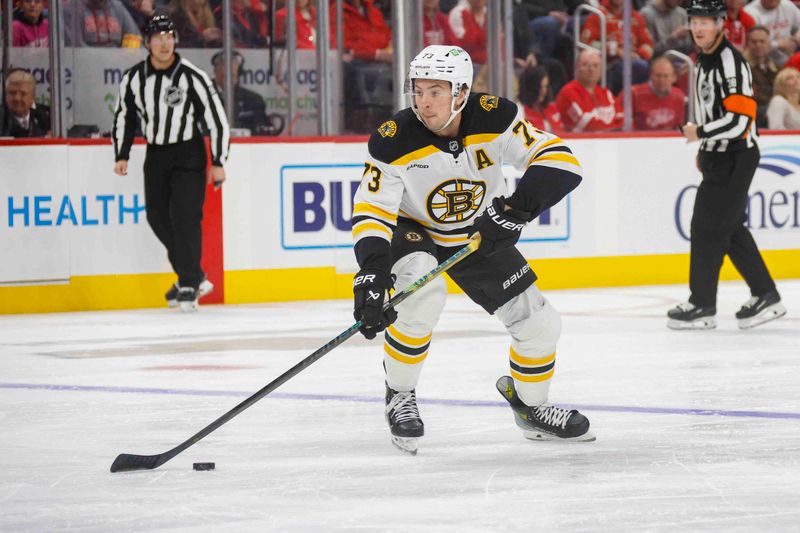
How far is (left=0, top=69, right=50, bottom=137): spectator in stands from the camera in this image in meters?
7.14

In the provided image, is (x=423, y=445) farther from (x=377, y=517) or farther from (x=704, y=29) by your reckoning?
(x=704, y=29)

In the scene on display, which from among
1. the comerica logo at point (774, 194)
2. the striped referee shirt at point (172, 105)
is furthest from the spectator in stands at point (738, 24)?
the striped referee shirt at point (172, 105)

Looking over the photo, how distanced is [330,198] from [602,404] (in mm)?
3751

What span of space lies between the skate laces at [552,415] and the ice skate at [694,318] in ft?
8.59

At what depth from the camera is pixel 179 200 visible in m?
7.08

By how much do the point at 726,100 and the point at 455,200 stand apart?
108 inches

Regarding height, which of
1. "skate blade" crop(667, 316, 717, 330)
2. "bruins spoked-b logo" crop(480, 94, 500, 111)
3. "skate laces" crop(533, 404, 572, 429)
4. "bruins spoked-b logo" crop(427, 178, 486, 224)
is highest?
"bruins spoked-b logo" crop(480, 94, 500, 111)

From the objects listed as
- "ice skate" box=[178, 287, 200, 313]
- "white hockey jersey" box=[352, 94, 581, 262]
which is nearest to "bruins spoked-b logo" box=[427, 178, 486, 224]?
"white hockey jersey" box=[352, 94, 581, 262]

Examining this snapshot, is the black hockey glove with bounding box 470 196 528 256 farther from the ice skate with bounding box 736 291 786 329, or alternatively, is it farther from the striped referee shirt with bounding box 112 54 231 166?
the striped referee shirt with bounding box 112 54 231 166

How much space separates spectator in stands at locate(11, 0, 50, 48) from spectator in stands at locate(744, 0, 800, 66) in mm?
4771

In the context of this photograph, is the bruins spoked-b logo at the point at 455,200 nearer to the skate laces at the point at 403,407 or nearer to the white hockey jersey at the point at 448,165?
the white hockey jersey at the point at 448,165

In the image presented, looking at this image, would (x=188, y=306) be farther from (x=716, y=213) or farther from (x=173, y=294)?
(x=716, y=213)

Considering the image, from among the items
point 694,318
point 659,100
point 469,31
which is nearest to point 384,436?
point 694,318

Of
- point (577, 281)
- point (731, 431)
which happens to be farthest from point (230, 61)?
point (731, 431)
